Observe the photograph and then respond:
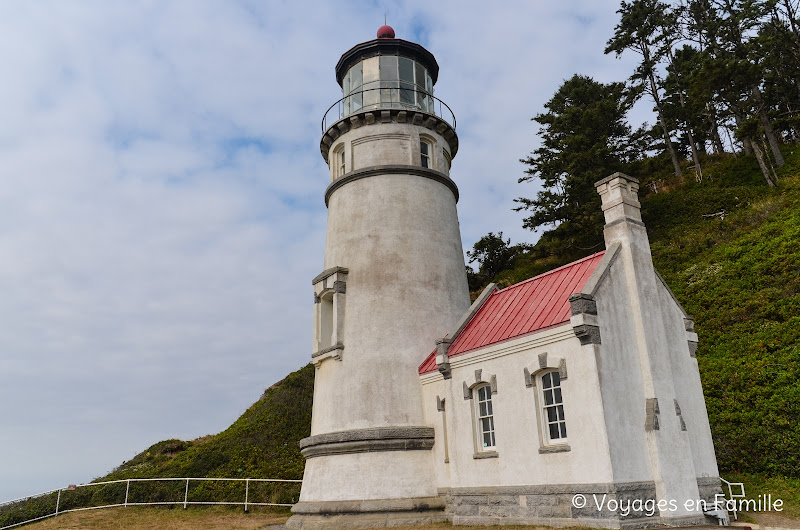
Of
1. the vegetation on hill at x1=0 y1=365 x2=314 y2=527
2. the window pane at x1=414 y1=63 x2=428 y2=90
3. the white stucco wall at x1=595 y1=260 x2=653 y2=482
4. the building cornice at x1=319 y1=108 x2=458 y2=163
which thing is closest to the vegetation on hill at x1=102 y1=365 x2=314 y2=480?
the vegetation on hill at x1=0 y1=365 x2=314 y2=527

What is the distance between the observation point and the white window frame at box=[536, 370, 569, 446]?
11758mm

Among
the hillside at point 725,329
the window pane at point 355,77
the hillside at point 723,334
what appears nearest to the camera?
the hillside at point 723,334

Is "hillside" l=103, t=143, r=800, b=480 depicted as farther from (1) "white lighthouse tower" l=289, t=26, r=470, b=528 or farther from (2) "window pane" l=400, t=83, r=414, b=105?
(2) "window pane" l=400, t=83, r=414, b=105

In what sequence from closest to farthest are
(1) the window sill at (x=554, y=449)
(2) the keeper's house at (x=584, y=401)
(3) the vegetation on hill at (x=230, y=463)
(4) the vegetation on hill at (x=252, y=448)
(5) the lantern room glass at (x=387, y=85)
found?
(2) the keeper's house at (x=584, y=401)
(1) the window sill at (x=554, y=449)
(5) the lantern room glass at (x=387, y=85)
(3) the vegetation on hill at (x=230, y=463)
(4) the vegetation on hill at (x=252, y=448)

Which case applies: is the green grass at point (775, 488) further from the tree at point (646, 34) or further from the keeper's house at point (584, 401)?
the tree at point (646, 34)

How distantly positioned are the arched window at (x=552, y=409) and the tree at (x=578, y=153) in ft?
60.8

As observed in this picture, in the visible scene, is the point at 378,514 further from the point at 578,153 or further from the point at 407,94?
the point at 578,153

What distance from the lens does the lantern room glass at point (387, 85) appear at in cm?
1898

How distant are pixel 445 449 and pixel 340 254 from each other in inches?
260

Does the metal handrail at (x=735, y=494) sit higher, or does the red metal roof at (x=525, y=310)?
the red metal roof at (x=525, y=310)

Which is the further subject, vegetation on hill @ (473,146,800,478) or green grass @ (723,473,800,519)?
vegetation on hill @ (473,146,800,478)

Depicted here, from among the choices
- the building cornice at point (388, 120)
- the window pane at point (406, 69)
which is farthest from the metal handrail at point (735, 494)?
the window pane at point (406, 69)

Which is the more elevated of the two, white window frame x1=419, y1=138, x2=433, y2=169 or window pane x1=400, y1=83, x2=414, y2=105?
window pane x1=400, y1=83, x2=414, y2=105

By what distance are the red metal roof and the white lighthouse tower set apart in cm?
138
